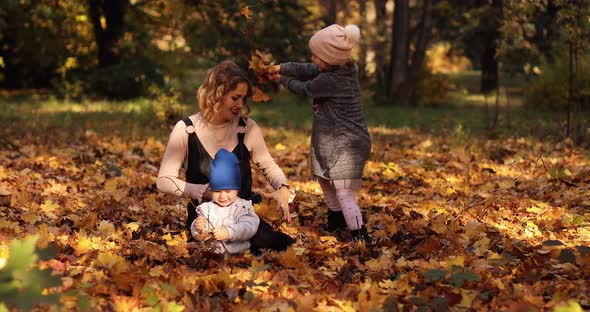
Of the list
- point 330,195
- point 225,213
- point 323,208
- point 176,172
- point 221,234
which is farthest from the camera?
point 323,208

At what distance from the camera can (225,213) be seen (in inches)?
183

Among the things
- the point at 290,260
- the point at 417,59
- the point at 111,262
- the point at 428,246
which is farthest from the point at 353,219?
the point at 417,59

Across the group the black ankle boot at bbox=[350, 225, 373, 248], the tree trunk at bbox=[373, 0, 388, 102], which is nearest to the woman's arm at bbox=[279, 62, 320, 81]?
the black ankle boot at bbox=[350, 225, 373, 248]

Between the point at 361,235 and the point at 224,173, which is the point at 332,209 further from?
the point at 224,173

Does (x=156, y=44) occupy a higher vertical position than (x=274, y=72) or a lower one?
lower

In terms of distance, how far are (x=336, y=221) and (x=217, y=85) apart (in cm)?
158

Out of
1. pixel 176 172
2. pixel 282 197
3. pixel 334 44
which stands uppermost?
pixel 334 44

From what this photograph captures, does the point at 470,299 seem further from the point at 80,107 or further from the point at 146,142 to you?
the point at 80,107

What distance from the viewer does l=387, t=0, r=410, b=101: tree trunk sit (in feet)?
65.3

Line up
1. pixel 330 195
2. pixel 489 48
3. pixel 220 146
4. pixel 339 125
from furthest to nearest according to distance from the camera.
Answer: pixel 489 48, pixel 330 195, pixel 339 125, pixel 220 146

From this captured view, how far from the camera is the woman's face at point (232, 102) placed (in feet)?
15.8

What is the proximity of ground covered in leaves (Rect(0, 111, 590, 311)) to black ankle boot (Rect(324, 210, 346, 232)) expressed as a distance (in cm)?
13

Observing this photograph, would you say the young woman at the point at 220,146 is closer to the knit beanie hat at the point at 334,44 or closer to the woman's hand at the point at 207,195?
the woman's hand at the point at 207,195

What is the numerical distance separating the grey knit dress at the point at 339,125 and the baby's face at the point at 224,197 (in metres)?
1.02
